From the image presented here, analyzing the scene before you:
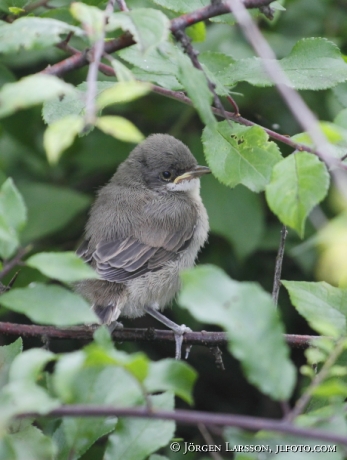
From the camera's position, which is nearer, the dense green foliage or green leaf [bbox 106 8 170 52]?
the dense green foliage

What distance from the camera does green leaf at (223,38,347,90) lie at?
285 centimetres

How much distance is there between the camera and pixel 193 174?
482 cm

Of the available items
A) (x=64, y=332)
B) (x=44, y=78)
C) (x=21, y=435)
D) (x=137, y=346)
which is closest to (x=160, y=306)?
(x=137, y=346)

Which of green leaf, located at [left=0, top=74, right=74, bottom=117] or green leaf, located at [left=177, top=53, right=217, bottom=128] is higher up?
green leaf, located at [left=0, top=74, right=74, bottom=117]

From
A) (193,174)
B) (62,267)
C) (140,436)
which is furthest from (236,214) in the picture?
(62,267)

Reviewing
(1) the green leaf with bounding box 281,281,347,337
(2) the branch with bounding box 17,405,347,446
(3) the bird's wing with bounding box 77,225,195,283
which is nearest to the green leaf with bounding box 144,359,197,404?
(2) the branch with bounding box 17,405,347,446

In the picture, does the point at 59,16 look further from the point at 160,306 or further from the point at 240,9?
the point at 160,306

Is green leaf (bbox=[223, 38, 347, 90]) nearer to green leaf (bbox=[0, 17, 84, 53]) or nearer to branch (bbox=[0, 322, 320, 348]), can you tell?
green leaf (bbox=[0, 17, 84, 53])

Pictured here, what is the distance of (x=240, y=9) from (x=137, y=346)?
370 centimetres

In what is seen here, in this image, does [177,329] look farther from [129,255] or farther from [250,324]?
[250,324]

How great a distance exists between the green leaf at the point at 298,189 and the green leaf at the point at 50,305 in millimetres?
754

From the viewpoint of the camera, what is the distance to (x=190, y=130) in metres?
5.85

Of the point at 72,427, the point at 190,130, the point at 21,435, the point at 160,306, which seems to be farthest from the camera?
the point at 190,130

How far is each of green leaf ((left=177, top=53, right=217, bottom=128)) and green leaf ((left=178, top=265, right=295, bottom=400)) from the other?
748 mm
